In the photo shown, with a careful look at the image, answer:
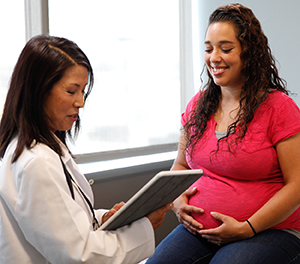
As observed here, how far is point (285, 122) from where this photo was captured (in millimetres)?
1330

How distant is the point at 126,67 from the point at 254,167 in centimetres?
132

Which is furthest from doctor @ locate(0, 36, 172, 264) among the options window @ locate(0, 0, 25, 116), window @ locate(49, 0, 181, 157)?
window @ locate(49, 0, 181, 157)

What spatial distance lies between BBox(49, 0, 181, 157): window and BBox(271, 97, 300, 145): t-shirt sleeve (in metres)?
1.19

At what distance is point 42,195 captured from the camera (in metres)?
0.88

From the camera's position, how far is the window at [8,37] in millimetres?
1809

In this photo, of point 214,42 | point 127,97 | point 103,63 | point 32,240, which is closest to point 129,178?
point 127,97

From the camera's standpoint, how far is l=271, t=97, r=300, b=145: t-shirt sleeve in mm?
1314

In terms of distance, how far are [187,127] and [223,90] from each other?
0.23 meters

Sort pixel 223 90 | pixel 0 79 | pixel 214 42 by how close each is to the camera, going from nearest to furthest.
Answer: pixel 214 42
pixel 223 90
pixel 0 79

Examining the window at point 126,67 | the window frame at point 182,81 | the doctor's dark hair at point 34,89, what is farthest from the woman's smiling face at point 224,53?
the window frame at point 182,81

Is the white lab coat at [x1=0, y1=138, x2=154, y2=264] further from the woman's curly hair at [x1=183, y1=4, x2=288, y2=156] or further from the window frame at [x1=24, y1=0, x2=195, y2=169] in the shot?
the window frame at [x1=24, y1=0, x2=195, y2=169]

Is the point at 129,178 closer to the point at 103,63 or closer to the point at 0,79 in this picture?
the point at 103,63

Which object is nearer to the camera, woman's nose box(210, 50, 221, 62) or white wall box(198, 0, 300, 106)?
woman's nose box(210, 50, 221, 62)

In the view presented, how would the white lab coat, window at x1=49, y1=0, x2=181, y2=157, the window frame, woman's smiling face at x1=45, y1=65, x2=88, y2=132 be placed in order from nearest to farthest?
1. the white lab coat
2. woman's smiling face at x1=45, y1=65, x2=88, y2=132
3. window at x1=49, y1=0, x2=181, y2=157
4. the window frame
